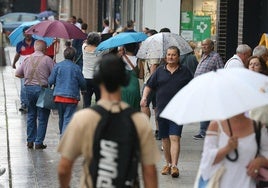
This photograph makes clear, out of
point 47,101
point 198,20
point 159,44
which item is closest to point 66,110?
point 47,101

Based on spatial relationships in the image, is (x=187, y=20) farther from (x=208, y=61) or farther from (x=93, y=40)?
(x=208, y=61)

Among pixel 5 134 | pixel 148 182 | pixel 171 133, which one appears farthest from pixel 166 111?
pixel 5 134

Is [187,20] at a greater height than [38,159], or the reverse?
[187,20]

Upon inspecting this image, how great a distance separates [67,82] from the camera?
12.0m

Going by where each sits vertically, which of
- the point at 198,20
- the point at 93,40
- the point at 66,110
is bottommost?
the point at 66,110

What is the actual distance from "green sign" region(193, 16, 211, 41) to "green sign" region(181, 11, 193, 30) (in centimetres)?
29

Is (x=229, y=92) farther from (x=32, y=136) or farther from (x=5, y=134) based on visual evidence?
(x=5, y=134)

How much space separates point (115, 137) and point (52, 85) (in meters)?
7.54

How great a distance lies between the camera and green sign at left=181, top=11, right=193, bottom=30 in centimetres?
2166

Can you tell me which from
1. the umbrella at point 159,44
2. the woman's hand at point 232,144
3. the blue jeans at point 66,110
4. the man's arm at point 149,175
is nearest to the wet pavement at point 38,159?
the blue jeans at point 66,110

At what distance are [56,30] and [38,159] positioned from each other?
313 cm

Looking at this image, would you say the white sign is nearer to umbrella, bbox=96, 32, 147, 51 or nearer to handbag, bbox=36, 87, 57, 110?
umbrella, bbox=96, 32, 147, 51

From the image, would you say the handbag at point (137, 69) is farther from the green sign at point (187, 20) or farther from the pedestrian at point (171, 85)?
the green sign at point (187, 20)

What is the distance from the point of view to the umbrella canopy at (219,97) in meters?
5.41
